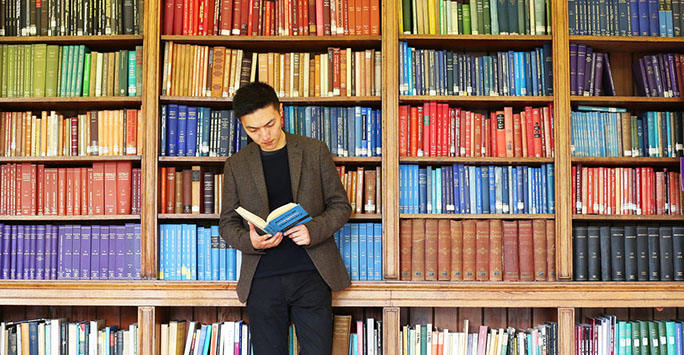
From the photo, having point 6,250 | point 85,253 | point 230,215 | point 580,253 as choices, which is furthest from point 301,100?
point 6,250

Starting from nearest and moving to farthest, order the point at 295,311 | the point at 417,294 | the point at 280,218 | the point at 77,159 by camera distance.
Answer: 1. the point at 280,218
2. the point at 295,311
3. the point at 417,294
4. the point at 77,159

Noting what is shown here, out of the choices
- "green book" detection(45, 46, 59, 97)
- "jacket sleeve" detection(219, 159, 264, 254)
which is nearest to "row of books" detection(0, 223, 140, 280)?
"jacket sleeve" detection(219, 159, 264, 254)

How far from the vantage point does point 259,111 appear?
104 inches

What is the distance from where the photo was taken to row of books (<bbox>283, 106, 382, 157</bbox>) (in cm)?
324

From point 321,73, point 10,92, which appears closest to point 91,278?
point 10,92

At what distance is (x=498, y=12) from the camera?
10.8 feet

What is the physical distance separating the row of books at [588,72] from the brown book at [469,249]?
860mm

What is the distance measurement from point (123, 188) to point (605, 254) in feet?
8.06

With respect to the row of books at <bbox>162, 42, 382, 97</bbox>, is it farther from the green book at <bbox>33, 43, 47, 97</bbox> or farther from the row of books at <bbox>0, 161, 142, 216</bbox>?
the green book at <bbox>33, 43, 47, 97</bbox>

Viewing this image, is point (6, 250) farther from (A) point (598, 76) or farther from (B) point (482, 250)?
(A) point (598, 76)

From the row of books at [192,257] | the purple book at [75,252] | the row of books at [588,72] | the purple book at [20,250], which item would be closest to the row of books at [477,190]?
the row of books at [588,72]

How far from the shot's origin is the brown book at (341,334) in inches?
125

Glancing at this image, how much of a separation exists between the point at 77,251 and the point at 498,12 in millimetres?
2484

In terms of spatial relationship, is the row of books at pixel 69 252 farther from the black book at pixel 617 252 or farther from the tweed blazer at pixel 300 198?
the black book at pixel 617 252
